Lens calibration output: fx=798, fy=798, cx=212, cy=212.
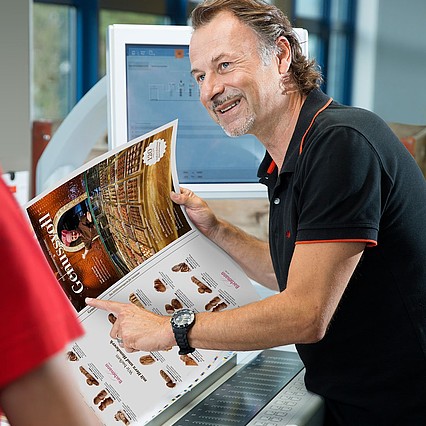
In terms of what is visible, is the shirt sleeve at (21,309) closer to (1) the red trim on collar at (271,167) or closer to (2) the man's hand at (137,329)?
(2) the man's hand at (137,329)

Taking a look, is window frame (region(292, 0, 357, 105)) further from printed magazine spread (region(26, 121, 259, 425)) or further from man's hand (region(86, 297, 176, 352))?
man's hand (region(86, 297, 176, 352))

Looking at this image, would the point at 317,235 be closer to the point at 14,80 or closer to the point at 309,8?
the point at 14,80

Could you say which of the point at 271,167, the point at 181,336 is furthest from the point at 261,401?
the point at 271,167

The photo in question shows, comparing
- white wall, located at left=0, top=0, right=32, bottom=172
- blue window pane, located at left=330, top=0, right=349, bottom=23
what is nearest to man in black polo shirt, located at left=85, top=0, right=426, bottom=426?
white wall, located at left=0, top=0, right=32, bottom=172

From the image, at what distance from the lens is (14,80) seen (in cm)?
163

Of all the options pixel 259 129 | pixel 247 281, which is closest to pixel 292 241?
pixel 247 281

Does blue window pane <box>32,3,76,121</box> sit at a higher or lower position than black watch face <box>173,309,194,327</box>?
higher

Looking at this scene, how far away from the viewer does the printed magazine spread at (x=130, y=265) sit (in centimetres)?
129

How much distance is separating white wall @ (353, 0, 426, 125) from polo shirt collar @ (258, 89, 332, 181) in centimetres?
816

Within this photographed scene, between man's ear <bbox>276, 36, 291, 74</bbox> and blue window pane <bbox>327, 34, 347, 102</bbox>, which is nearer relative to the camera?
man's ear <bbox>276, 36, 291, 74</bbox>

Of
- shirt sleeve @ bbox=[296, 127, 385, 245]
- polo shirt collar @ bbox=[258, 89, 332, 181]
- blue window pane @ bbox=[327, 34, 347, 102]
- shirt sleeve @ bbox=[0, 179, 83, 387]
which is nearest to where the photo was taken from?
shirt sleeve @ bbox=[0, 179, 83, 387]

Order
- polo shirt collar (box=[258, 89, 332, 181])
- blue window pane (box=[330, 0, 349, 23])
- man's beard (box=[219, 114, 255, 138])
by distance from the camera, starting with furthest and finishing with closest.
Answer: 1. blue window pane (box=[330, 0, 349, 23])
2. man's beard (box=[219, 114, 255, 138])
3. polo shirt collar (box=[258, 89, 332, 181])

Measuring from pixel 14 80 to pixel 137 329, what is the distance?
622 millimetres

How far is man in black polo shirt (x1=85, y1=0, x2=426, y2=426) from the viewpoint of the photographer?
1.25 meters
